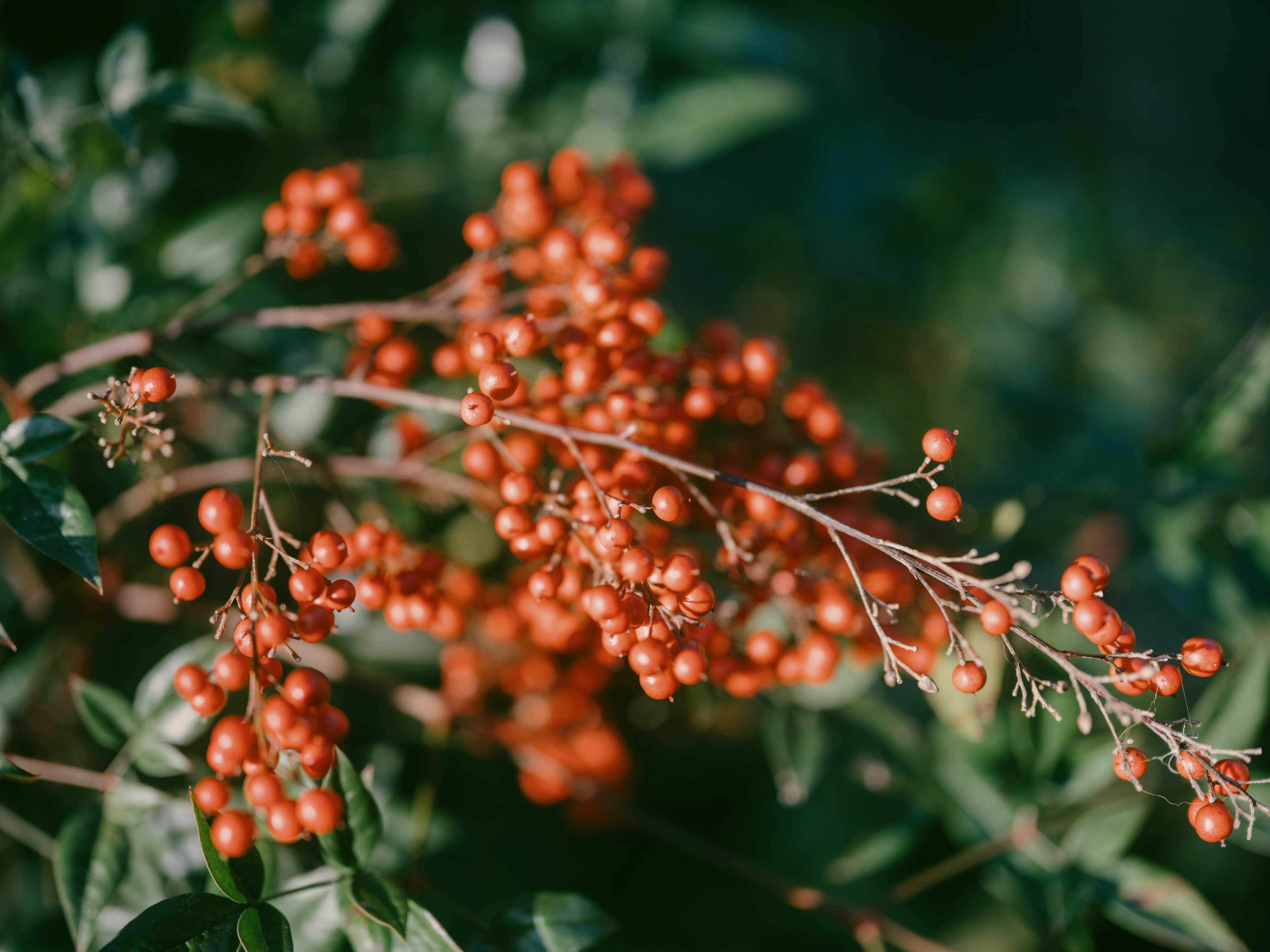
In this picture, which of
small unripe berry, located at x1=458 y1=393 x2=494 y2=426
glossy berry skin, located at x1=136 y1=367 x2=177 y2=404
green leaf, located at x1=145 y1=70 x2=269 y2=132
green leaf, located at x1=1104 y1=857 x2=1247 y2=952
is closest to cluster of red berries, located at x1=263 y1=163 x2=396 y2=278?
green leaf, located at x1=145 y1=70 x2=269 y2=132

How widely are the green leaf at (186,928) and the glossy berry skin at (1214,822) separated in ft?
4.48

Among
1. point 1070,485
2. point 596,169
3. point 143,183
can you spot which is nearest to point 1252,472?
point 1070,485

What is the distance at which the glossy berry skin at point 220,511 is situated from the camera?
1.08m

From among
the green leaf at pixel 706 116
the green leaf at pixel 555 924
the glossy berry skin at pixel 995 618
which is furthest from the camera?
the green leaf at pixel 706 116

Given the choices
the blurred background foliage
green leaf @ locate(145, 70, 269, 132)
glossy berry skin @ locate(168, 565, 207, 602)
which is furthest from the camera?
the blurred background foliage

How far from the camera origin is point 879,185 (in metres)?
2.60

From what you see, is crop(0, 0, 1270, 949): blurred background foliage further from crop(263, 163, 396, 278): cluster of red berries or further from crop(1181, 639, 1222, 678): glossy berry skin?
crop(1181, 639, 1222, 678): glossy berry skin

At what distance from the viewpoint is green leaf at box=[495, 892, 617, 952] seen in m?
1.24

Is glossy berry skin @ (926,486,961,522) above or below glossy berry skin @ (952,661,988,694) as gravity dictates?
above

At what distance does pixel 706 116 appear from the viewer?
2074 mm

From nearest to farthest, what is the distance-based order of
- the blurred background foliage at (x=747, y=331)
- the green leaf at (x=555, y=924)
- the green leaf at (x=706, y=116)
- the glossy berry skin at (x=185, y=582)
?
the glossy berry skin at (x=185, y=582), the green leaf at (x=555, y=924), the blurred background foliage at (x=747, y=331), the green leaf at (x=706, y=116)

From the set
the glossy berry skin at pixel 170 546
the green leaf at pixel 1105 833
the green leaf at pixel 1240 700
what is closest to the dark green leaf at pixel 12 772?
the glossy berry skin at pixel 170 546

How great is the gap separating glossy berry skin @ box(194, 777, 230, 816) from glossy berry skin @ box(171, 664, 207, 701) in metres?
0.13

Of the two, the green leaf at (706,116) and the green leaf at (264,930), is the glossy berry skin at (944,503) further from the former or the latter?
the green leaf at (706,116)
